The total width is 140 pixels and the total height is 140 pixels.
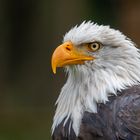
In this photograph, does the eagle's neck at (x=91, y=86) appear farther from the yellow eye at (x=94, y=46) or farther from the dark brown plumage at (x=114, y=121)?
the yellow eye at (x=94, y=46)

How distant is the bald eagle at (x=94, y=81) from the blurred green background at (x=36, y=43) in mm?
8397

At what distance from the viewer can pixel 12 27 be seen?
2159 centimetres

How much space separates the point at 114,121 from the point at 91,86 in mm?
588

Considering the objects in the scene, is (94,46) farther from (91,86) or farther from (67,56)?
(91,86)

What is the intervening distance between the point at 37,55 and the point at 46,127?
11.0 feet

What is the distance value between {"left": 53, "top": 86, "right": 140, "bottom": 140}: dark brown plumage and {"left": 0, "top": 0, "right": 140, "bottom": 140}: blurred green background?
A: 28.4 feet

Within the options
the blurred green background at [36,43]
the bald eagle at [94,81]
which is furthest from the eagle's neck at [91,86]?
the blurred green background at [36,43]

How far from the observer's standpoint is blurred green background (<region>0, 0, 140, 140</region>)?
19.2m

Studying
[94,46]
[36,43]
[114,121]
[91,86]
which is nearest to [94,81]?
[91,86]

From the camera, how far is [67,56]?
375 inches

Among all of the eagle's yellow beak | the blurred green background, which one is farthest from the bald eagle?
the blurred green background

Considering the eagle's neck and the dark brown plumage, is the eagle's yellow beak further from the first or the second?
the dark brown plumage

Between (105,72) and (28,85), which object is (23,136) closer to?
(28,85)

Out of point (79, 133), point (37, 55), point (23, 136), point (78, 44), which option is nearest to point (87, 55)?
point (78, 44)
